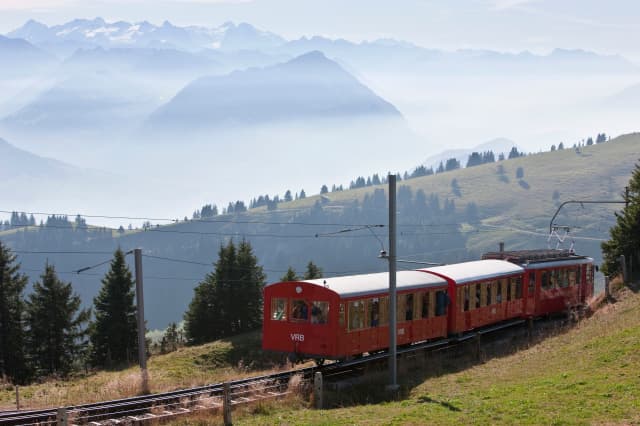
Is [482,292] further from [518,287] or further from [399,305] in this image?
[399,305]

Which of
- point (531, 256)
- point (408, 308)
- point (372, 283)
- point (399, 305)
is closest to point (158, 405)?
point (372, 283)

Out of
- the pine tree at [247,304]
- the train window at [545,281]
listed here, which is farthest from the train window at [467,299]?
the pine tree at [247,304]

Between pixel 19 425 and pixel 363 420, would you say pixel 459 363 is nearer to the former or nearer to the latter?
pixel 363 420

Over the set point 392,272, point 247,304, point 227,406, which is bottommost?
point 247,304

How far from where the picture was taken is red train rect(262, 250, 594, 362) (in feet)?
96.3

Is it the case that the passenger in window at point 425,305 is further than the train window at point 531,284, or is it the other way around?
the train window at point 531,284

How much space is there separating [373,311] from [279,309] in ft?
13.1

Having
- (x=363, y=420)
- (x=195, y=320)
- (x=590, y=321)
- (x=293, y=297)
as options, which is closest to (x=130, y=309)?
(x=195, y=320)

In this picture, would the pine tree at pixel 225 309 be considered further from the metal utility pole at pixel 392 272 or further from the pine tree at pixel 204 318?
the metal utility pole at pixel 392 272

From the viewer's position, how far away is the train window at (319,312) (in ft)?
96.0

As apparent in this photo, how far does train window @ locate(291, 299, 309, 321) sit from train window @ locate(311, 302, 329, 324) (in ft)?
1.15

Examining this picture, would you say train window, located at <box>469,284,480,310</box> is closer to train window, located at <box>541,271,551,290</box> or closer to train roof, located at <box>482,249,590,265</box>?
train roof, located at <box>482,249,590,265</box>

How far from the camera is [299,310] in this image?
30.4 meters

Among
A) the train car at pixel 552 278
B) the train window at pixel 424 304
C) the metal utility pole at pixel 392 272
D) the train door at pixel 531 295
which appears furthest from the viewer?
the train car at pixel 552 278
